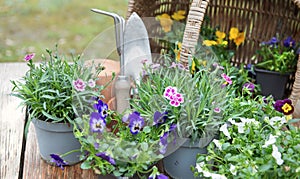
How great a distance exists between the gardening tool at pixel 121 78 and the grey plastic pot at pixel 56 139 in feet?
0.51

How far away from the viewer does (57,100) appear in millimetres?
1242

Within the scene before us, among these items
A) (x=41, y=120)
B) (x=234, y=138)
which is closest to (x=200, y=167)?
(x=234, y=138)

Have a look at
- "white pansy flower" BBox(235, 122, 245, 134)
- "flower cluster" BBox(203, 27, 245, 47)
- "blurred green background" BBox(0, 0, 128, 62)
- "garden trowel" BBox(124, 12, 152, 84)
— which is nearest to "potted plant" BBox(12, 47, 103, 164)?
"garden trowel" BBox(124, 12, 152, 84)

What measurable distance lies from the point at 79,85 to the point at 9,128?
42 cm

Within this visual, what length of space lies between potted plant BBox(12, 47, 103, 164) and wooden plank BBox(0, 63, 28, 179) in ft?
0.26

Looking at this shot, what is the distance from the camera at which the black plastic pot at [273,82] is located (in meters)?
1.74

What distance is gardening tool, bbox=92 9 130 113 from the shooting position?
4.21ft

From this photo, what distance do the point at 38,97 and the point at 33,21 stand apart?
2702 millimetres

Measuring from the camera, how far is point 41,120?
125cm

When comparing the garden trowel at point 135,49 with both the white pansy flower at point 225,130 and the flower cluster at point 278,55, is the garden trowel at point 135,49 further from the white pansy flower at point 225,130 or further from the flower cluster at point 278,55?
the flower cluster at point 278,55

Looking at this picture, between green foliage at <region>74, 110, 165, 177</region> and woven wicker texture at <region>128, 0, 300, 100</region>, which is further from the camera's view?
woven wicker texture at <region>128, 0, 300, 100</region>

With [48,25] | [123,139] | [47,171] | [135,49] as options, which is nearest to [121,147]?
[123,139]

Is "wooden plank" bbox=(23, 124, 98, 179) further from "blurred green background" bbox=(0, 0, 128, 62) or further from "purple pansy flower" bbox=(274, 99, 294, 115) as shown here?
"blurred green background" bbox=(0, 0, 128, 62)

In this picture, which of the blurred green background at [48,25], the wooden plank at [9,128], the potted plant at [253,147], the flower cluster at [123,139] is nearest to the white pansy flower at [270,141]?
the potted plant at [253,147]
